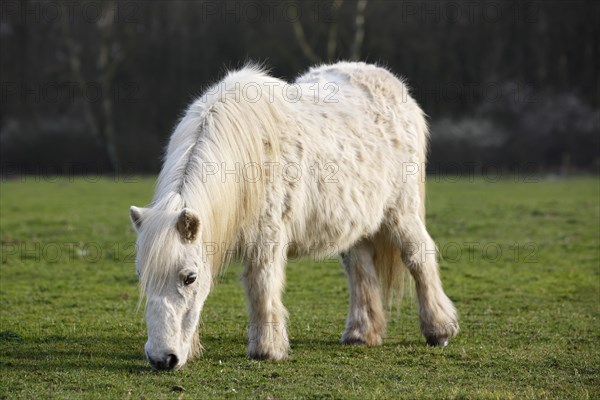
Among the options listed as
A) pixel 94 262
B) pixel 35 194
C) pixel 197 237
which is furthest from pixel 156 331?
pixel 35 194

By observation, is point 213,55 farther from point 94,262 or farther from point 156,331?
point 156,331

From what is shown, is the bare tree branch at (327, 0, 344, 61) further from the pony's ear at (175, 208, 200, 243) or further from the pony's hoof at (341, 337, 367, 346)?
the pony's ear at (175, 208, 200, 243)

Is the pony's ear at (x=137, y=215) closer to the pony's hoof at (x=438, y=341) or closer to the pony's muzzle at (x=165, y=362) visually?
the pony's muzzle at (x=165, y=362)

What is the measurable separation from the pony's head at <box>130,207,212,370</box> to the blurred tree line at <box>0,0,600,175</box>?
2869 cm

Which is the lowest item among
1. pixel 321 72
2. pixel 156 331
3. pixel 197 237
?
pixel 156 331

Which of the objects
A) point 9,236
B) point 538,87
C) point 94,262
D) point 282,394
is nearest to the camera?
point 282,394

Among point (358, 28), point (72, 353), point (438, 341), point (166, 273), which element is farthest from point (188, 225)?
point (358, 28)

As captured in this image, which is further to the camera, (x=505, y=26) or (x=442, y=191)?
(x=505, y=26)

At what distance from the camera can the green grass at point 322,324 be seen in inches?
231

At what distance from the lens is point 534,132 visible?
1382 inches

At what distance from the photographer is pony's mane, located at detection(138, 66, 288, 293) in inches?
222

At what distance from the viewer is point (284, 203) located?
22.0ft

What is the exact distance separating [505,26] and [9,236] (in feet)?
99.2

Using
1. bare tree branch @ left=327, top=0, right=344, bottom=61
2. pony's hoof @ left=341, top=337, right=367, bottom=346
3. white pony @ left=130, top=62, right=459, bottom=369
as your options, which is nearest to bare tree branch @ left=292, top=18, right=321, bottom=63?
bare tree branch @ left=327, top=0, right=344, bottom=61
